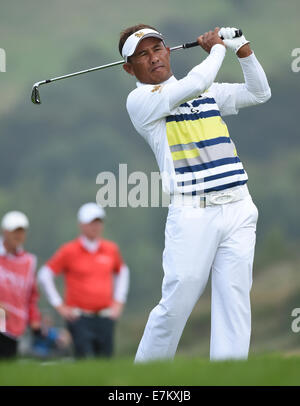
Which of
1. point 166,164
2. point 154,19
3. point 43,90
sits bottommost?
point 166,164

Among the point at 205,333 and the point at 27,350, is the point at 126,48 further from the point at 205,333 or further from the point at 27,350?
the point at 205,333

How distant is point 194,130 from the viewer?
5.11 meters

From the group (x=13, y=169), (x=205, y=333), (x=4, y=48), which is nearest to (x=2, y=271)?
(x=205, y=333)

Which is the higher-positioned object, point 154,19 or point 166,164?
point 154,19

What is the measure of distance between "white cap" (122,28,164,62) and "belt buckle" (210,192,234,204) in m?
1.03

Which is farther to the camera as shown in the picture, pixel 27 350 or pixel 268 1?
pixel 268 1

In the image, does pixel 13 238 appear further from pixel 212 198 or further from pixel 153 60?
pixel 212 198

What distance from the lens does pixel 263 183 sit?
15188 mm

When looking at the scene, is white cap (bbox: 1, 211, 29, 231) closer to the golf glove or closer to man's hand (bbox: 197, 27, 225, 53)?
man's hand (bbox: 197, 27, 225, 53)

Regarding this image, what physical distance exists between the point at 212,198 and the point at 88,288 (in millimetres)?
4392

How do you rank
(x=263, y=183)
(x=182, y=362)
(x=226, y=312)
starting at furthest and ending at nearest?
(x=263, y=183)
(x=226, y=312)
(x=182, y=362)

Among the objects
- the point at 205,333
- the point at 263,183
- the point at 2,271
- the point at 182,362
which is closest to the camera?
the point at 182,362

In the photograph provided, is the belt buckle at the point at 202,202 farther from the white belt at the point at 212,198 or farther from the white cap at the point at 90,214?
the white cap at the point at 90,214

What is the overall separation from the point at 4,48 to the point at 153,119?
11172 mm
